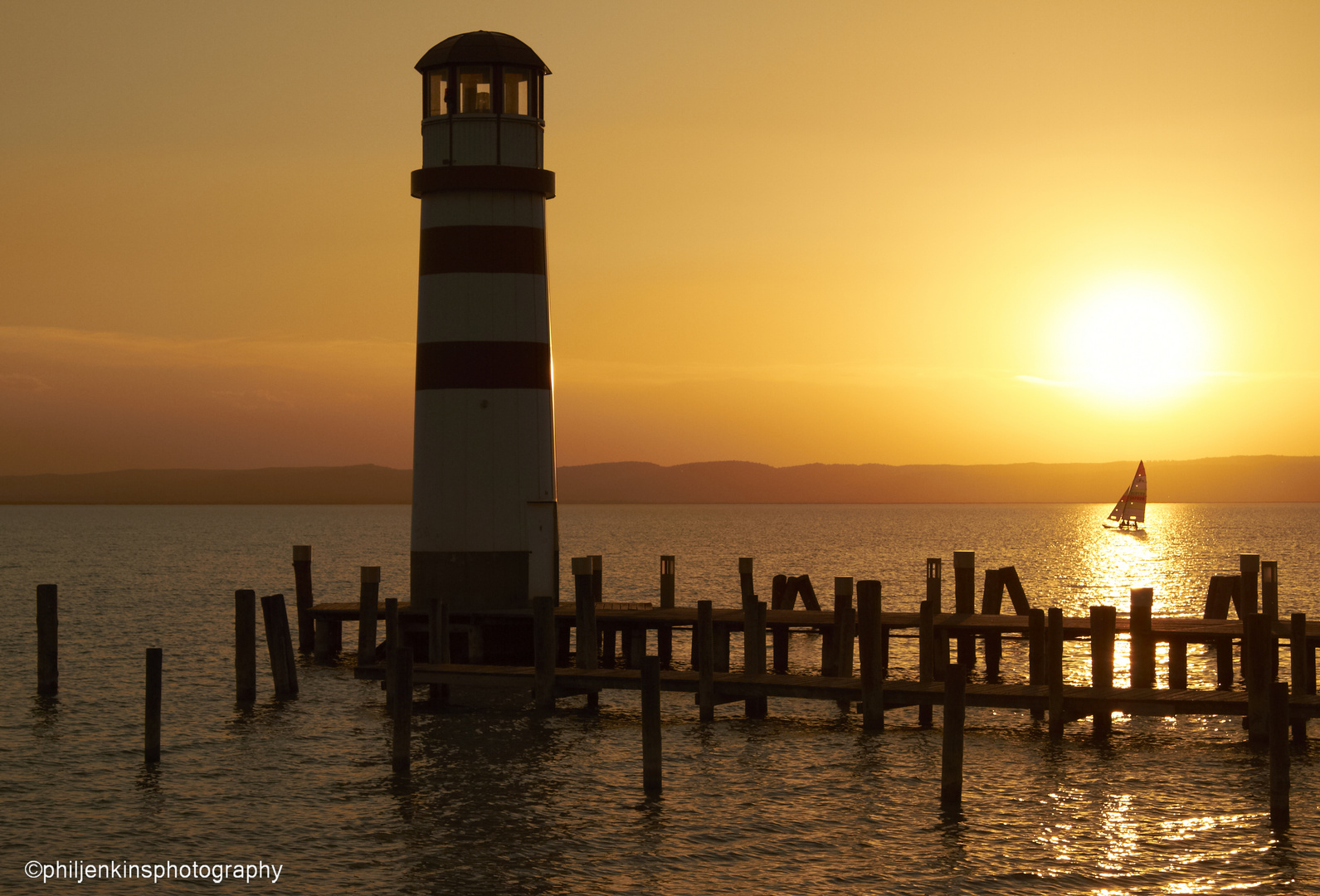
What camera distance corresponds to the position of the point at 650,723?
2044cm

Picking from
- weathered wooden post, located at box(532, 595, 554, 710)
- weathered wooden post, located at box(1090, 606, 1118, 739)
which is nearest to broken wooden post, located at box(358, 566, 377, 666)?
weathered wooden post, located at box(532, 595, 554, 710)

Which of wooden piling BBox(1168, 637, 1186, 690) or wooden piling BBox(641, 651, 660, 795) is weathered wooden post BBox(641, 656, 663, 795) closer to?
wooden piling BBox(641, 651, 660, 795)

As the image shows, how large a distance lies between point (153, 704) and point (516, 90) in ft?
46.2

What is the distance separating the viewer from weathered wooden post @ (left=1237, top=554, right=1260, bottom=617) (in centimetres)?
3325

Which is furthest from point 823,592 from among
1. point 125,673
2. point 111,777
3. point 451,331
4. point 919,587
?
point 111,777

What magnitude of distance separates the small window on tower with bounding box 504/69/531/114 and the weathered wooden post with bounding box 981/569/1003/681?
53.0ft

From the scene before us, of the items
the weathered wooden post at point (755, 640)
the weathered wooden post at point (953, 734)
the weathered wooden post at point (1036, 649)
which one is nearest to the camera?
the weathered wooden post at point (953, 734)

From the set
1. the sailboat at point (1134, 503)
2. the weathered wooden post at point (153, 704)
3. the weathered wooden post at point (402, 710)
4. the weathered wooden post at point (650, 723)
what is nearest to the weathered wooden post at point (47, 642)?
the weathered wooden post at point (153, 704)

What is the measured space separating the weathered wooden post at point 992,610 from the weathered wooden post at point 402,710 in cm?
1610

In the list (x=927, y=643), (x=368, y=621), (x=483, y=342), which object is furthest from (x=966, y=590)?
(x=368, y=621)

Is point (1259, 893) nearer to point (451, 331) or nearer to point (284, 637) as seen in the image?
point (451, 331)

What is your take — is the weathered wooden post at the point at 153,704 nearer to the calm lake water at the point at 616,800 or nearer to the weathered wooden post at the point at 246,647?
the calm lake water at the point at 616,800

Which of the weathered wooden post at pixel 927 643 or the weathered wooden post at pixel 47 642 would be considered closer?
the weathered wooden post at pixel 927 643

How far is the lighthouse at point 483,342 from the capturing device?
28.5m
